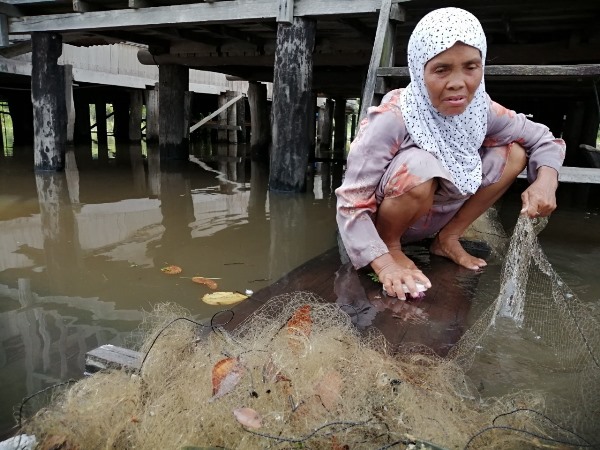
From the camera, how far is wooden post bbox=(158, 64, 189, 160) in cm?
1057

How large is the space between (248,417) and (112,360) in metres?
0.61

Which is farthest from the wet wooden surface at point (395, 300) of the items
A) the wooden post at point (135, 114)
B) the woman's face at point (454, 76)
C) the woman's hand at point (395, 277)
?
the wooden post at point (135, 114)

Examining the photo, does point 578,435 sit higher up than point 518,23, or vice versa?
point 518,23

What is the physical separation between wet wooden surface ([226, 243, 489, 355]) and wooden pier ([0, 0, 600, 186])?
5.90ft

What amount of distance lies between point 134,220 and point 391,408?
13.4 feet

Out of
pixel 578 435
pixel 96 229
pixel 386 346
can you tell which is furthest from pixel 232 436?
pixel 96 229

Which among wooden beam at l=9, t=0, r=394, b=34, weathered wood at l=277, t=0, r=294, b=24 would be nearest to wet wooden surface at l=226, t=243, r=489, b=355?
wooden beam at l=9, t=0, r=394, b=34

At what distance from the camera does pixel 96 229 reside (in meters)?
4.38

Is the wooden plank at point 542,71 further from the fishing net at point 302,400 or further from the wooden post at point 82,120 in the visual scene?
the wooden post at point 82,120

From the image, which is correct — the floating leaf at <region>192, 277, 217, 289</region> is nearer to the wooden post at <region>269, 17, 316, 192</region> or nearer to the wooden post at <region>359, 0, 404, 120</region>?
the wooden post at <region>359, 0, 404, 120</region>

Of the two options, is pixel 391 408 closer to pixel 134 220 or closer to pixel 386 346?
pixel 386 346

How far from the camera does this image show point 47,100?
775cm

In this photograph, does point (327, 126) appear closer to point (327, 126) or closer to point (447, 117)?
point (327, 126)

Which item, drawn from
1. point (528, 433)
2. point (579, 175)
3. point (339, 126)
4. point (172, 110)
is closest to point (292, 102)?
point (579, 175)
